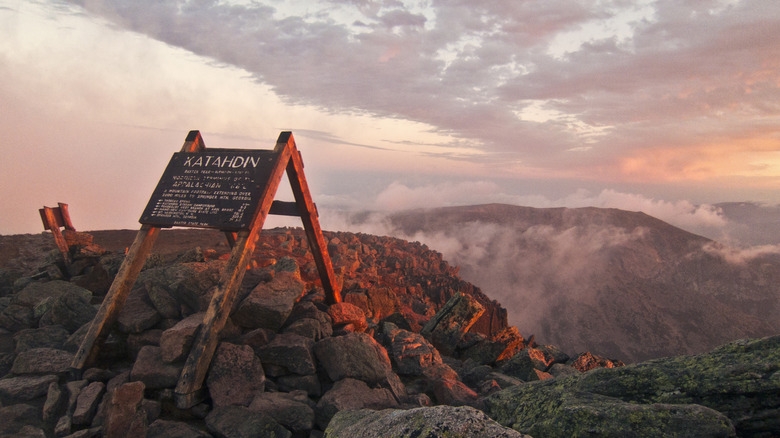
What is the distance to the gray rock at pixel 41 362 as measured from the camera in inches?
236

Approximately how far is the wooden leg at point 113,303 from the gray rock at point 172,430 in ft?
6.97

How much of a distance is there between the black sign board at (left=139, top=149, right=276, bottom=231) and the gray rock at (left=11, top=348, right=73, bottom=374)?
239 cm

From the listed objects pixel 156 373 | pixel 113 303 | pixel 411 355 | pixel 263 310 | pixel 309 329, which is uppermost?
pixel 113 303

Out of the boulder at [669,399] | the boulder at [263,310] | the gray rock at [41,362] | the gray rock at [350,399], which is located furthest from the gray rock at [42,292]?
the boulder at [669,399]

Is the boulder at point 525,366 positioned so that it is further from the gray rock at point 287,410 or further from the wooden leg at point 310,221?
the gray rock at point 287,410

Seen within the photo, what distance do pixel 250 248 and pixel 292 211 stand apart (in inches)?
58.7

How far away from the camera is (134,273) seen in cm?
659

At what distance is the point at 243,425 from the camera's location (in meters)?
4.78

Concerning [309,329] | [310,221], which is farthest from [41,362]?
[310,221]

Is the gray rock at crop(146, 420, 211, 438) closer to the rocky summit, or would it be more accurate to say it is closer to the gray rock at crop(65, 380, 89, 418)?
the rocky summit

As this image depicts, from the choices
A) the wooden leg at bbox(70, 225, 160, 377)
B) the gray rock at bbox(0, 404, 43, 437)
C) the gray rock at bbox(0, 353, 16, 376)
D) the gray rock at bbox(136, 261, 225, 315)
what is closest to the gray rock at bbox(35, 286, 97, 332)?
the gray rock at bbox(0, 353, 16, 376)

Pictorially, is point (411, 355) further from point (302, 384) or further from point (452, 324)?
point (452, 324)

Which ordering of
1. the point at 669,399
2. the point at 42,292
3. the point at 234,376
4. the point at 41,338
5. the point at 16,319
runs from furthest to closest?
the point at 42,292 → the point at 16,319 → the point at 41,338 → the point at 234,376 → the point at 669,399

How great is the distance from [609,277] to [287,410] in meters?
141
